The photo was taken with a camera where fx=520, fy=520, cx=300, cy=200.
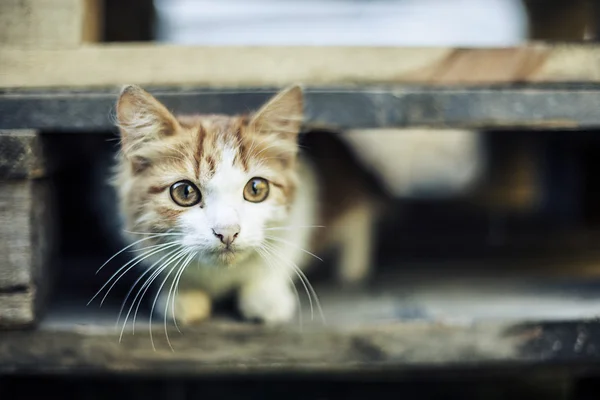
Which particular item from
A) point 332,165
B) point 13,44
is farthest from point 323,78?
point 13,44

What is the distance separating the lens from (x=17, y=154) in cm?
82

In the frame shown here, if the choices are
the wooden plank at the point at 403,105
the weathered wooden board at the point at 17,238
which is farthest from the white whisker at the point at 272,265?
the weathered wooden board at the point at 17,238

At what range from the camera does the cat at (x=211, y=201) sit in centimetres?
76

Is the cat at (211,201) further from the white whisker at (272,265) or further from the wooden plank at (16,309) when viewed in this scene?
the wooden plank at (16,309)

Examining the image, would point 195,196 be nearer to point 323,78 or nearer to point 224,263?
point 224,263

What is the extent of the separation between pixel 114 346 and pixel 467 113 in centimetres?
72

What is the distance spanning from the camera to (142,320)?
36.0 inches

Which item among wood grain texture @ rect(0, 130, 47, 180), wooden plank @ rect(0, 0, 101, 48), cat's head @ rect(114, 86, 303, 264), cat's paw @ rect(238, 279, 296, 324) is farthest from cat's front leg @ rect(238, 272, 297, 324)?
wooden plank @ rect(0, 0, 101, 48)

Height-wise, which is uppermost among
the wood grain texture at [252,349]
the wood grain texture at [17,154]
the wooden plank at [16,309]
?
the wood grain texture at [17,154]

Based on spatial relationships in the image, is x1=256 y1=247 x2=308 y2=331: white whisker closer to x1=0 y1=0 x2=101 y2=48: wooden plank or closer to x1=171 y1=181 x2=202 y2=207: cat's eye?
x1=171 y1=181 x2=202 y2=207: cat's eye

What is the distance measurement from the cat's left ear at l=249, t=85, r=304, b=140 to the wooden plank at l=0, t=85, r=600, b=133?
42 mm

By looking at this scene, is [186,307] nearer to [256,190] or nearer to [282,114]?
[256,190]

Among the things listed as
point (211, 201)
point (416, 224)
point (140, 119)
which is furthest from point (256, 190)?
point (416, 224)

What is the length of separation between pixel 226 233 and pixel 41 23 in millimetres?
504
